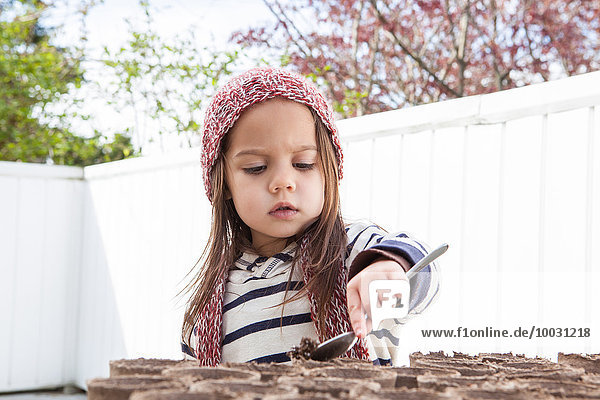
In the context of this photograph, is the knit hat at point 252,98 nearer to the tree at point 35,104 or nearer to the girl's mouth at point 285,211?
the girl's mouth at point 285,211

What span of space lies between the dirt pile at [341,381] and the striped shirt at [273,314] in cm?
47

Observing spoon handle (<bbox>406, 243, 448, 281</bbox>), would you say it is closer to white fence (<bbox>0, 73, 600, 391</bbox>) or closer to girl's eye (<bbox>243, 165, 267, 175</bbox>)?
girl's eye (<bbox>243, 165, 267, 175</bbox>)

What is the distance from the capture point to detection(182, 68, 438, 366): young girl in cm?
127

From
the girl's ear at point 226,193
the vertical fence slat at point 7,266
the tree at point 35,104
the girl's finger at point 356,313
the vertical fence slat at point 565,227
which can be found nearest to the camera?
the girl's finger at point 356,313

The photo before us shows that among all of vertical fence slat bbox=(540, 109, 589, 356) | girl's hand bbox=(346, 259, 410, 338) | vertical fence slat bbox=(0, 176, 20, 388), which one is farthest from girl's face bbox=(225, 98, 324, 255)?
vertical fence slat bbox=(0, 176, 20, 388)

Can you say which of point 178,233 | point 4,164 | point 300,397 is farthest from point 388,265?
point 4,164

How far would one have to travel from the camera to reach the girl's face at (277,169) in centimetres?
127

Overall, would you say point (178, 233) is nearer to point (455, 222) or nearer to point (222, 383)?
point (455, 222)

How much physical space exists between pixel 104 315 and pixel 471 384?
3.88 metres

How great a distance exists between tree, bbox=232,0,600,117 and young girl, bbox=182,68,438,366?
3.51 m

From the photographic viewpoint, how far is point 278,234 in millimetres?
1320

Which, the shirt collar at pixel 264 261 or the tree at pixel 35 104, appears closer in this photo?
the shirt collar at pixel 264 261

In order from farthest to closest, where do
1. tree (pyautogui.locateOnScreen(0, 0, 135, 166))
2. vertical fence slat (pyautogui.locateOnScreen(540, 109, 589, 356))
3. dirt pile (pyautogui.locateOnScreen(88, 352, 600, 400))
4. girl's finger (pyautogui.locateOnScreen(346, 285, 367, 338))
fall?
1. tree (pyautogui.locateOnScreen(0, 0, 135, 166))
2. vertical fence slat (pyautogui.locateOnScreen(540, 109, 589, 356))
3. girl's finger (pyautogui.locateOnScreen(346, 285, 367, 338))
4. dirt pile (pyautogui.locateOnScreen(88, 352, 600, 400))

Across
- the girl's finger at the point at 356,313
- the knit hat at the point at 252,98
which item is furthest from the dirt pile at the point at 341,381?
the knit hat at the point at 252,98
